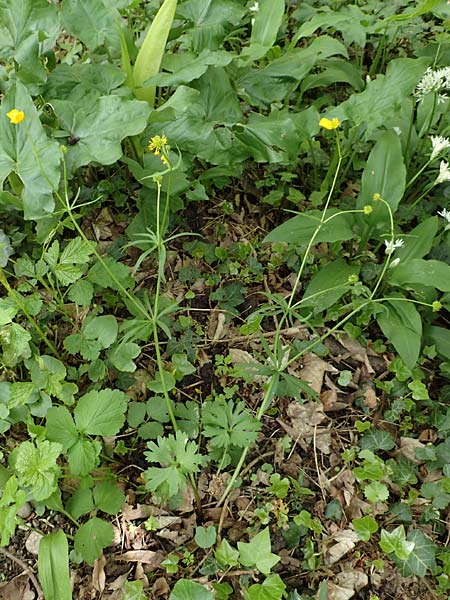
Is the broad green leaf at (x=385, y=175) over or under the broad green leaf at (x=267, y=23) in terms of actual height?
under

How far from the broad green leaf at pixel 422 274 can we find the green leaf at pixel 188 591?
3.58ft

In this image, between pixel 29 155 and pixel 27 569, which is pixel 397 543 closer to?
pixel 27 569

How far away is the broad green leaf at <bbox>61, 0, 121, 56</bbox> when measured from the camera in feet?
6.03

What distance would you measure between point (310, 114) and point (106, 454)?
1.31 meters

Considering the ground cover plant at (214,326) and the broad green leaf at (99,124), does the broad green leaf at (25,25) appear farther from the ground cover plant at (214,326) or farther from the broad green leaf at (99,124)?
the broad green leaf at (99,124)

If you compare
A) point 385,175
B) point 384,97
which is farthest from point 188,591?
point 384,97

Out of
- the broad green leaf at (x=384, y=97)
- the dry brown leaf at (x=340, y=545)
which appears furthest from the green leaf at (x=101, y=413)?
the broad green leaf at (x=384, y=97)

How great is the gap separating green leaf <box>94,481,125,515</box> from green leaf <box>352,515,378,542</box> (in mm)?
647

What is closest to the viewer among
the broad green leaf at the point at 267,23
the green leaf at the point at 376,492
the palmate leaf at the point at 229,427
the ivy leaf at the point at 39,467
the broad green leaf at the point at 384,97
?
the ivy leaf at the point at 39,467

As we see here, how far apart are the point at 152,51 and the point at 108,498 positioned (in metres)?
1.43

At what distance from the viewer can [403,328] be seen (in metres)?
1.75

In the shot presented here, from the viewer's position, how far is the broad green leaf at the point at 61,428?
1.37 meters

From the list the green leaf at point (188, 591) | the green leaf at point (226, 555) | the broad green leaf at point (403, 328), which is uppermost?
the broad green leaf at point (403, 328)

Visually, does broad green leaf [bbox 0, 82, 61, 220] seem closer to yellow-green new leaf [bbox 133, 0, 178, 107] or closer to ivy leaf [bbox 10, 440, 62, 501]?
yellow-green new leaf [bbox 133, 0, 178, 107]
